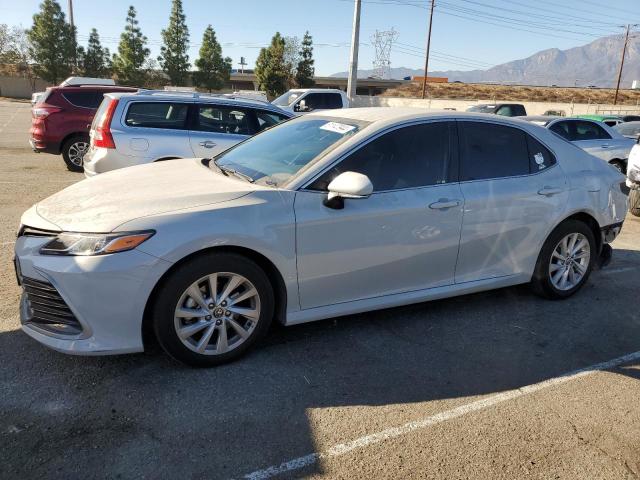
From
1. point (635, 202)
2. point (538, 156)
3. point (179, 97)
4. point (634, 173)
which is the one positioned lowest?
point (635, 202)

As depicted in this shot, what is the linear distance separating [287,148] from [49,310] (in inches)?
79.5

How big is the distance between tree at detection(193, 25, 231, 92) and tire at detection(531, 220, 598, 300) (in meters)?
63.5

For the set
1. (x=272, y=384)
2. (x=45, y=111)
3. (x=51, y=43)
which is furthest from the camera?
(x=51, y=43)

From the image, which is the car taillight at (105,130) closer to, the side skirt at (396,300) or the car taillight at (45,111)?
the car taillight at (45,111)

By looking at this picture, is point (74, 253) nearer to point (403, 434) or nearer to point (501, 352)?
point (403, 434)

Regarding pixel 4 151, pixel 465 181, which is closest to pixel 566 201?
pixel 465 181

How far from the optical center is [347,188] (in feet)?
11.2

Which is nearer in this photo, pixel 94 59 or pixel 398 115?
pixel 398 115

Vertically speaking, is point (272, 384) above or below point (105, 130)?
below

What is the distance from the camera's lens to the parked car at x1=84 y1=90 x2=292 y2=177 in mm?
7262

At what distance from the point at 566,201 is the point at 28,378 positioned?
4343 millimetres

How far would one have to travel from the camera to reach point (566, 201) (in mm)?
4676

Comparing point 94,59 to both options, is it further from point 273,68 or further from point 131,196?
point 131,196

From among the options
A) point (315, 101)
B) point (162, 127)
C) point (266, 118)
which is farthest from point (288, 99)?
point (162, 127)
